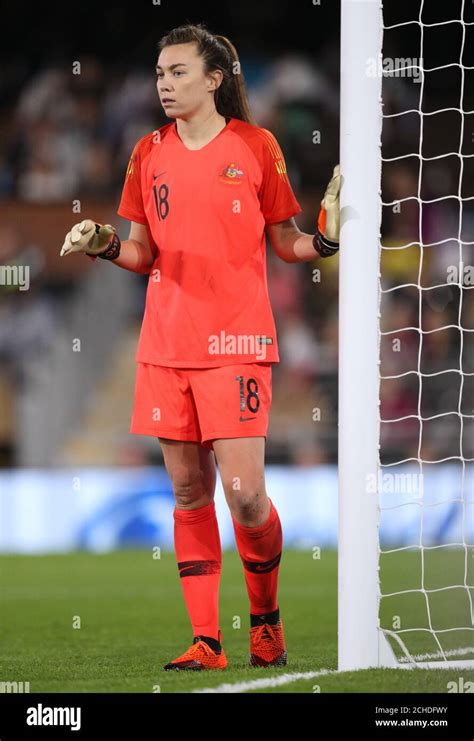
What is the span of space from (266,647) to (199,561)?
0.35 m

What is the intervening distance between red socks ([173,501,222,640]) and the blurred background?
5.51 meters

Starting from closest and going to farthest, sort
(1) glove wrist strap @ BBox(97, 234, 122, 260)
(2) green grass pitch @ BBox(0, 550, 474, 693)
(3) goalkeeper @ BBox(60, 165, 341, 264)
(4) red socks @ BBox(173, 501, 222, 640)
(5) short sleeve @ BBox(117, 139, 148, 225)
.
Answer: (2) green grass pitch @ BBox(0, 550, 474, 693)
(3) goalkeeper @ BBox(60, 165, 341, 264)
(1) glove wrist strap @ BBox(97, 234, 122, 260)
(4) red socks @ BBox(173, 501, 222, 640)
(5) short sleeve @ BBox(117, 139, 148, 225)

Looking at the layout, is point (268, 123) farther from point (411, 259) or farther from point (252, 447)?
point (252, 447)

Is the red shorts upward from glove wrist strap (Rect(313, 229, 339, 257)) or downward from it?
downward

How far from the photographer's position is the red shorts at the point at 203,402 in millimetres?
3680

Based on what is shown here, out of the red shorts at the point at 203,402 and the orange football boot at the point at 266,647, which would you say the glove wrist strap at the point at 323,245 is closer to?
the red shorts at the point at 203,402

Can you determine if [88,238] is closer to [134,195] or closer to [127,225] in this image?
[134,195]

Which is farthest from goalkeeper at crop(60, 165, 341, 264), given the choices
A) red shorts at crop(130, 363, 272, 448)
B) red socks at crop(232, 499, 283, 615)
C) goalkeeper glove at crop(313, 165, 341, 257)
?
red socks at crop(232, 499, 283, 615)

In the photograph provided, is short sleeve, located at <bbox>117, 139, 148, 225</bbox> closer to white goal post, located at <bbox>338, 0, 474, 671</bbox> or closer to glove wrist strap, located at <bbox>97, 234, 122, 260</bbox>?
glove wrist strap, located at <bbox>97, 234, 122, 260</bbox>

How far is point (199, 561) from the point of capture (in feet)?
12.8

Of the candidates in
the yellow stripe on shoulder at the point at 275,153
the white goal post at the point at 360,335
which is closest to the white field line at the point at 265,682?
the white goal post at the point at 360,335

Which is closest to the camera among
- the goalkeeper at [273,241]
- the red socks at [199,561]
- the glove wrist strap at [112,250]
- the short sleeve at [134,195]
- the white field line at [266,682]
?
the white field line at [266,682]

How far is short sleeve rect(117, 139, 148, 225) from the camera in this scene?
3.98 m

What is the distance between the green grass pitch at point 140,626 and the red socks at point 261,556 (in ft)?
0.77
